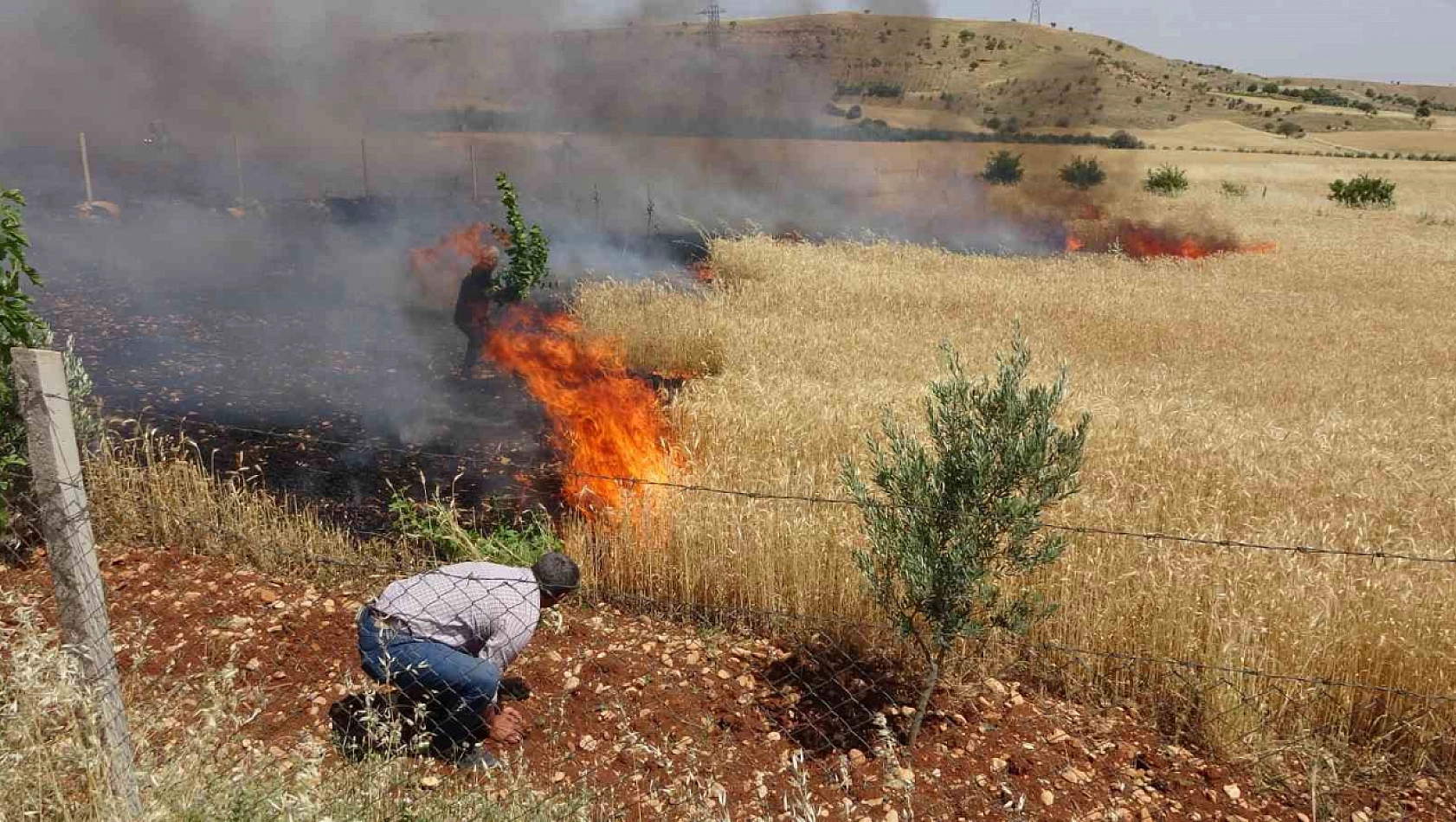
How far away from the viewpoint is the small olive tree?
4500 millimetres

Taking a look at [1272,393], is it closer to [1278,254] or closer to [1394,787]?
[1394,787]

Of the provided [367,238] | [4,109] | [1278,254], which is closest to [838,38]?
[1278,254]

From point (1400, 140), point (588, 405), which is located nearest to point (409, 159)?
point (588, 405)

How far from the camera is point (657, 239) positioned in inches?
922

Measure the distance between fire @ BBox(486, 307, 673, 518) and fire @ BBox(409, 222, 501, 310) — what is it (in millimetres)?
2612

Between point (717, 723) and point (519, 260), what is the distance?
11.2 m

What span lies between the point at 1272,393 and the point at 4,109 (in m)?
42.1

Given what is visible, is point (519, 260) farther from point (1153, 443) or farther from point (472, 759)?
point (472, 759)

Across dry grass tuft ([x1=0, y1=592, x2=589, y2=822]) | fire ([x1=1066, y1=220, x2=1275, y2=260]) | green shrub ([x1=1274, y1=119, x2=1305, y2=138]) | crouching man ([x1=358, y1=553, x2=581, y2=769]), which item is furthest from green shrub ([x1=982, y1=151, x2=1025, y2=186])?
green shrub ([x1=1274, y1=119, x2=1305, y2=138])

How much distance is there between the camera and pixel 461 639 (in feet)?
15.3

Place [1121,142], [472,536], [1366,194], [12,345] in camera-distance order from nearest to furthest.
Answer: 1. [12,345]
2. [472,536]
3. [1366,194]
4. [1121,142]

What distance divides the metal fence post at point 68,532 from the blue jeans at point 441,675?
117cm

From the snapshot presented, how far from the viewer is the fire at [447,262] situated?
55.1 feet

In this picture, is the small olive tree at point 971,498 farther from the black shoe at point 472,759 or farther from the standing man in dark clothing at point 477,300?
the standing man in dark clothing at point 477,300
